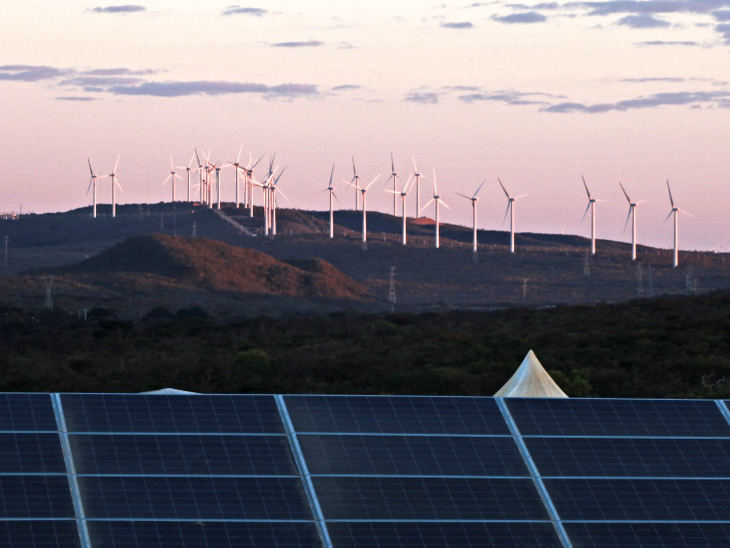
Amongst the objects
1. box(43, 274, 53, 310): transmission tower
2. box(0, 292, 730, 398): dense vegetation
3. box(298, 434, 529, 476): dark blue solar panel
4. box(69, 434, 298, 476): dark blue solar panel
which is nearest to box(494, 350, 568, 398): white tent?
box(0, 292, 730, 398): dense vegetation

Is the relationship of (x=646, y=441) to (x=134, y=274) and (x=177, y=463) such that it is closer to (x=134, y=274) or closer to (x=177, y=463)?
(x=177, y=463)

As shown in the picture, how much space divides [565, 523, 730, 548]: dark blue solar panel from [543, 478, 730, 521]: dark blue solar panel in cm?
13

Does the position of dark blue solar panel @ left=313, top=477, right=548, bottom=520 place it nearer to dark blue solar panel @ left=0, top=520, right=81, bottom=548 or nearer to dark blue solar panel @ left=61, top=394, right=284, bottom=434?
dark blue solar panel @ left=61, top=394, right=284, bottom=434

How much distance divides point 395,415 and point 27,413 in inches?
198

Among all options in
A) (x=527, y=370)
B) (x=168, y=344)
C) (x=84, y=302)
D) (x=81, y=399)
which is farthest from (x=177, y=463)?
(x=84, y=302)

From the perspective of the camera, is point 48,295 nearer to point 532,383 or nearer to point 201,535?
point 532,383

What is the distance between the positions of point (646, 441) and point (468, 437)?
254 cm

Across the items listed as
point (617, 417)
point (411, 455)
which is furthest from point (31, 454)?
point (617, 417)

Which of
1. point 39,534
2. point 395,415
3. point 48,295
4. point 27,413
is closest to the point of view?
point 39,534

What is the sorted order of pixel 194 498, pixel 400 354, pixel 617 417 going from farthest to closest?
pixel 400 354 → pixel 617 417 → pixel 194 498

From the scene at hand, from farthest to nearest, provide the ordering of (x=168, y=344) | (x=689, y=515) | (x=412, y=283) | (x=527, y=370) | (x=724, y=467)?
(x=412, y=283), (x=168, y=344), (x=527, y=370), (x=724, y=467), (x=689, y=515)

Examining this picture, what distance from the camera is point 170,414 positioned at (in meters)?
16.9

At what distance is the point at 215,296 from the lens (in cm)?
13700

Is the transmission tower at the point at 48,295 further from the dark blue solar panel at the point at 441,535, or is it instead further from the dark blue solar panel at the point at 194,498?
the dark blue solar panel at the point at 441,535
